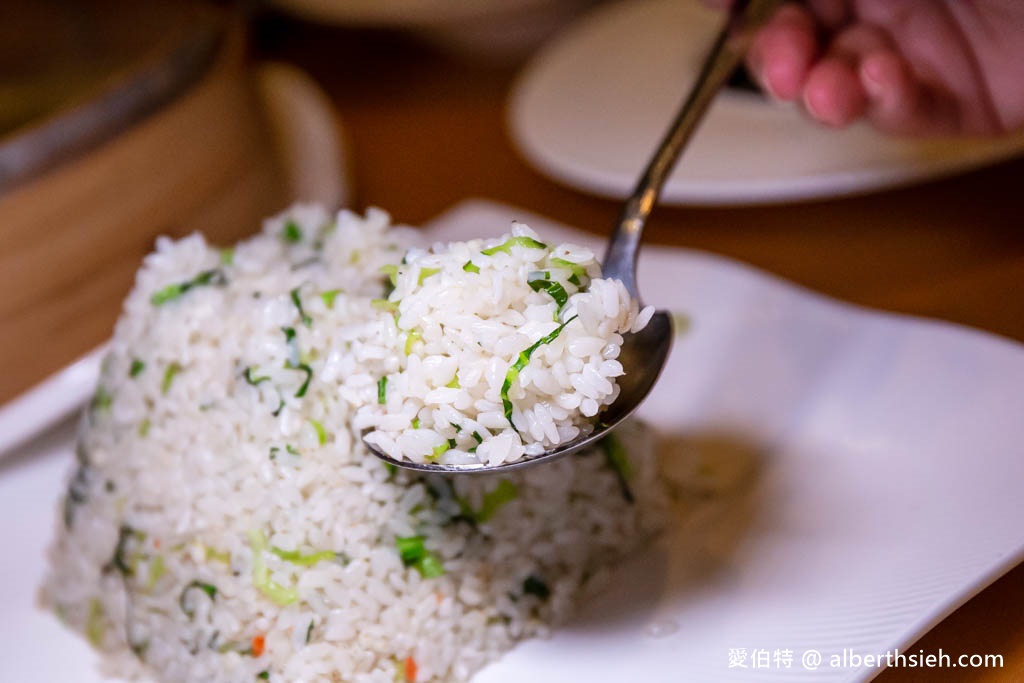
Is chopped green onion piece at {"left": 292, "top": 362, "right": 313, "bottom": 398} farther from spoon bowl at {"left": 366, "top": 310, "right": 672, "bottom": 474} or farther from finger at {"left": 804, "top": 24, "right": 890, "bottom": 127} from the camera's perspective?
finger at {"left": 804, "top": 24, "right": 890, "bottom": 127}

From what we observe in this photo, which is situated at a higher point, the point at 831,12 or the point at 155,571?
the point at 831,12

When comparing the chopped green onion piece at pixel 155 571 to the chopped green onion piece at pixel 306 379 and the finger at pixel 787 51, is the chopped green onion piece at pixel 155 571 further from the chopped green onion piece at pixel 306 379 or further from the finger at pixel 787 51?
the finger at pixel 787 51

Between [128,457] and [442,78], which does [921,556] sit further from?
[442,78]

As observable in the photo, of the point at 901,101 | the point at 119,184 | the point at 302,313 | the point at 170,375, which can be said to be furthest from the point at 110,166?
the point at 901,101

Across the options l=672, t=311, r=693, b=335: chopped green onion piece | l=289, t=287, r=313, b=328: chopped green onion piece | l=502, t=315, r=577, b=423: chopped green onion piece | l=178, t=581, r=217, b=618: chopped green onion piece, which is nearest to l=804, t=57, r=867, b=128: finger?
l=672, t=311, r=693, b=335: chopped green onion piece

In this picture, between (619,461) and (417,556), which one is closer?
(417,556)

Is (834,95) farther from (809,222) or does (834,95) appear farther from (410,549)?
(410,549)
